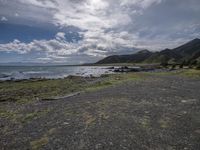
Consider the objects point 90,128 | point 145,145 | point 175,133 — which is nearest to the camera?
point 145,145

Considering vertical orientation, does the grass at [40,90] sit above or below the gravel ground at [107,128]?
below

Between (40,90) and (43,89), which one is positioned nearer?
(40,90)

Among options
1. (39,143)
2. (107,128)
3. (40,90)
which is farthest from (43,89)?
(39,143)

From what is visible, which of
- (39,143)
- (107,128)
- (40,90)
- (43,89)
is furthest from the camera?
(43,89)

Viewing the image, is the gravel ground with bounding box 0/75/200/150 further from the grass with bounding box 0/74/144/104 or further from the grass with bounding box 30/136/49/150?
the grass with bounding box 0/74/144/104

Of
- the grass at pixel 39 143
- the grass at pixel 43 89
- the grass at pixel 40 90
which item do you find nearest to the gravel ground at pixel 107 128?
the grass at pixel 39 143

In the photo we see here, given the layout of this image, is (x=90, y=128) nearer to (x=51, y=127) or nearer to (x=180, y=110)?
(x=51, y=127)

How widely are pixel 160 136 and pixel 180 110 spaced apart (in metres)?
5.42

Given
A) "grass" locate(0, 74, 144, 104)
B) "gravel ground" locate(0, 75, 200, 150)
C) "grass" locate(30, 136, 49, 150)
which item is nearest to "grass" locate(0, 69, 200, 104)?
"grass" locate(0, 74, 144, 104)

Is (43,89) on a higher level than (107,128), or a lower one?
lower

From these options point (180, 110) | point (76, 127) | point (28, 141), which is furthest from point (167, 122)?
point (28, 141)

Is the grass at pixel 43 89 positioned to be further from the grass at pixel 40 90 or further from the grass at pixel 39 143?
the grass at pixel 39 143

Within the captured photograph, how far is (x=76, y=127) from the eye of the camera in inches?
428

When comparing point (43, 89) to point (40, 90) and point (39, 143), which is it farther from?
point (39, 143)
